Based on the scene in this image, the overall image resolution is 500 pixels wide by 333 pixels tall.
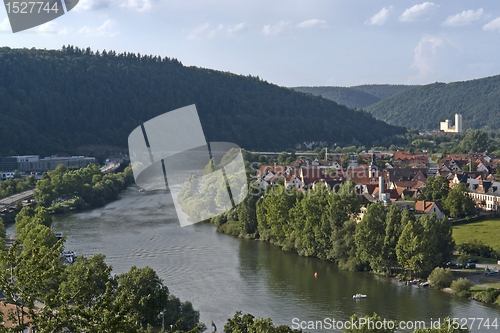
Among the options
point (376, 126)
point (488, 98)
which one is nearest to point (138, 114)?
point (376, 126)

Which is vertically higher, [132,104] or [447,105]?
[447,105]

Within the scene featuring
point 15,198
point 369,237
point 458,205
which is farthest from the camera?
point 15,198

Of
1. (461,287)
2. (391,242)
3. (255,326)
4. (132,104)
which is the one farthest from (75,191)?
(132,104)

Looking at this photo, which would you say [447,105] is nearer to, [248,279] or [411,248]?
[411,248]

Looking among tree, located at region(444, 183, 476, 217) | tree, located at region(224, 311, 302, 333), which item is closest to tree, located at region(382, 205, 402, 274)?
tree, located at region(444, 183, 476, 217)

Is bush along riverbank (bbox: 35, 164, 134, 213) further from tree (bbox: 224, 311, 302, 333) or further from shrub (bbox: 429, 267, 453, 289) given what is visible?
tree (bbox: 224, 311, 302, 333)

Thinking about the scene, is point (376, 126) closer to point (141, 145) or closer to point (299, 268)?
point (299, 268)

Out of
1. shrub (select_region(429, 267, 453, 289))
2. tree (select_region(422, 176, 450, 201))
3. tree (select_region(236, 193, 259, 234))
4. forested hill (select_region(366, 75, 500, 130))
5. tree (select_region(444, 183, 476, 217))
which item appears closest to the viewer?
shrub (select_region(429, 267, 453, 289))
